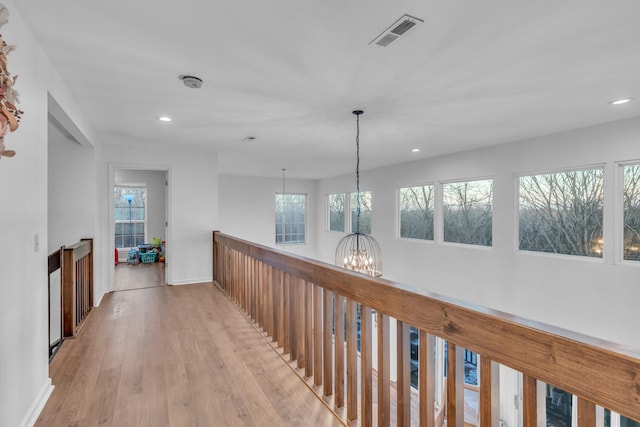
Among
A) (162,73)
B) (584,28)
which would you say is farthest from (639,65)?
(162,73)

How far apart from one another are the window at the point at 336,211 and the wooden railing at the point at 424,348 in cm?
618

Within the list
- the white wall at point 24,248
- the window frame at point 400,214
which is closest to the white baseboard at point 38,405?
the white wall at point 24,248

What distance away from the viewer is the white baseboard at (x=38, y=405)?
1.74 m

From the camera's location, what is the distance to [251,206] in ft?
29.8

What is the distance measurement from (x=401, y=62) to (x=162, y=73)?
1.77 m

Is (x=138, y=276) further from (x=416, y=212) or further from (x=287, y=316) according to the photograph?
(x=416, y=212)

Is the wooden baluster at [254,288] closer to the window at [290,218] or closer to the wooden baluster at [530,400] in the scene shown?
the wooden baluster at [530,400]

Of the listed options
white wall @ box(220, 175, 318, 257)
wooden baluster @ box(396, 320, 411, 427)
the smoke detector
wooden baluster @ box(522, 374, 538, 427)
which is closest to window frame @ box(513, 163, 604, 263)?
wooden baluster @ box(396, 320, 411, 427)

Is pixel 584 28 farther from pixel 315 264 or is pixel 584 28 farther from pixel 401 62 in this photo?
pixel 315 264

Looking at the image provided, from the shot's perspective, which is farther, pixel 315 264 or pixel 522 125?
pixel 522 125

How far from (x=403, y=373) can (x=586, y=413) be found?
0.68 metres

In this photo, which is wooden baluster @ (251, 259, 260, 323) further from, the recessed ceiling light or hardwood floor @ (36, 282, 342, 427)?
the recessed ceiling light

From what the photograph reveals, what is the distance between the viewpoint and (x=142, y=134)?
429 centimetres

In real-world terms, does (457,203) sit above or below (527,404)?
above
